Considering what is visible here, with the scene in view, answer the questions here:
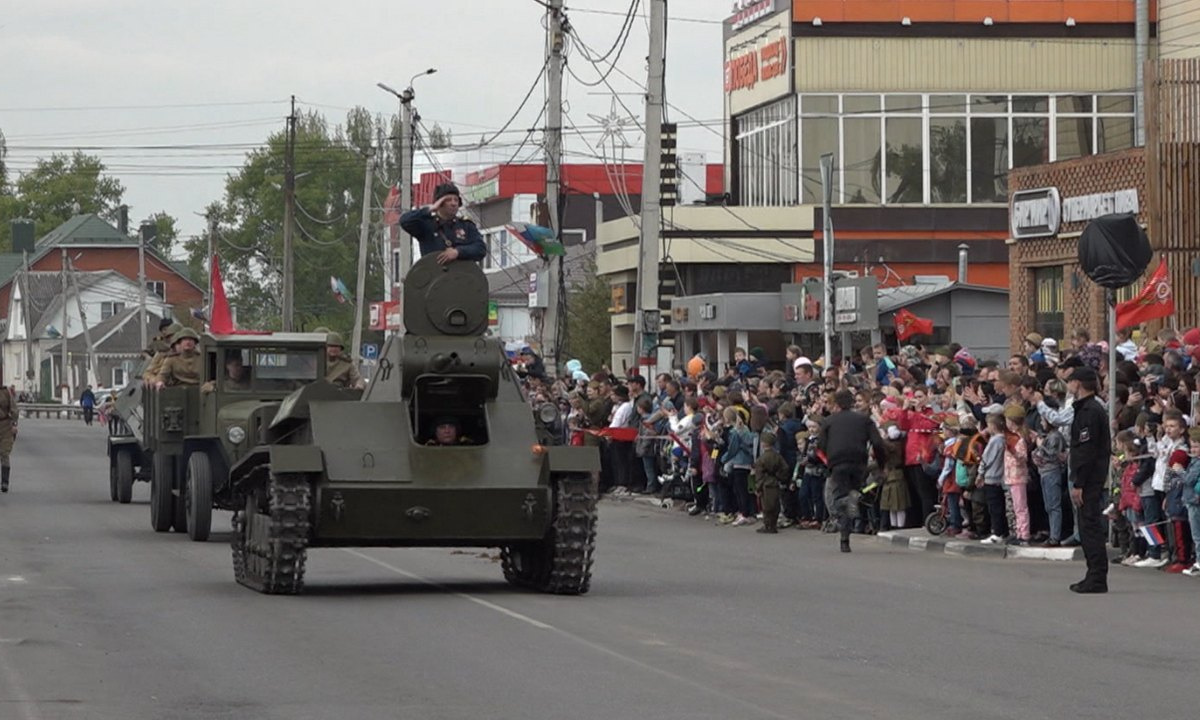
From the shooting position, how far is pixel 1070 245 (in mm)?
38438

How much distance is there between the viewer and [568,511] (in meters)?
17.4

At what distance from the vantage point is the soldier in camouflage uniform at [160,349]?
2673 centimetres

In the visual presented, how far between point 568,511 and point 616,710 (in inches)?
249

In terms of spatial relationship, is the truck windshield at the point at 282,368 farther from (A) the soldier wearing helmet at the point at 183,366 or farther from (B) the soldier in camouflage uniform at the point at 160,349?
(B) the soldier in camouflage uniform at the point at 160,349

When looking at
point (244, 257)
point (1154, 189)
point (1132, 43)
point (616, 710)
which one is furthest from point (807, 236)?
point (244, 257)

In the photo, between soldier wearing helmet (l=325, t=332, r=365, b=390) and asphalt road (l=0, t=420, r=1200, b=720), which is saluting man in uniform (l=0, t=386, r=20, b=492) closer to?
soldier wearing helmet (l=325, t=332, r=365, b=390)

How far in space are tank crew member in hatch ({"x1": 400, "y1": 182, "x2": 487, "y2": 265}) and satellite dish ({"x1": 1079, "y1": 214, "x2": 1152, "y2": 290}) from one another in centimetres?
753

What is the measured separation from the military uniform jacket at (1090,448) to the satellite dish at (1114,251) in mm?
4890

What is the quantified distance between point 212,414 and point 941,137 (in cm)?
3614

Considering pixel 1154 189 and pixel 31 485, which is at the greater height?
pixel 1154 189

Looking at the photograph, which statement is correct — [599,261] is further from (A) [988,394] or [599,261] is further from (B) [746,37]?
(A) [988,394]

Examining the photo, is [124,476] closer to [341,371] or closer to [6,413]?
[6,413]

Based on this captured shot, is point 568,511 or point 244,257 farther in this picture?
point 244,257

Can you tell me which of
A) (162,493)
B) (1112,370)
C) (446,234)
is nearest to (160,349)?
(162,493)
